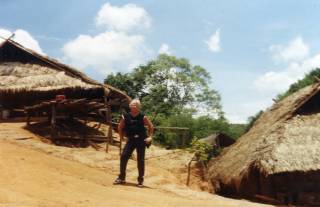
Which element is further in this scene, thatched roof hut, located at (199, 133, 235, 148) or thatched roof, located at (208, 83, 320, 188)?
thatched roof hut, located at (199, 133, 235, 148)

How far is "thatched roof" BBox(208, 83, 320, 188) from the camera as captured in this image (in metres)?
11.6

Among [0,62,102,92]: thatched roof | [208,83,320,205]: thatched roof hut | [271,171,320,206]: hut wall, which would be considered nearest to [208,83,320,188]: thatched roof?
[208,83,320,205]: thatched roof hut

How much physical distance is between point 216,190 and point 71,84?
6.95 m

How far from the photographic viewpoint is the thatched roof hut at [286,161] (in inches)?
459

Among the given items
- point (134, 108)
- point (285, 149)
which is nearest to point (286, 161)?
point (285, 149)

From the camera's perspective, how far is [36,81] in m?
17.0

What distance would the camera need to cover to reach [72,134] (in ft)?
51.4

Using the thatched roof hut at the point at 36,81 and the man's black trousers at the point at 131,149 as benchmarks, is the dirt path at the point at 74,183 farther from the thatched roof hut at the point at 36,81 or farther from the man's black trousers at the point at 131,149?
the thatched roof hut at the point at 36,81

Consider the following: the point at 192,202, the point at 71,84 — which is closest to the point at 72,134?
the point at 71,84

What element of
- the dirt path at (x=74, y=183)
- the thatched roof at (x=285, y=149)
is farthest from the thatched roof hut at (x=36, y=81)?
the thatched roof at (x=285, y=149)

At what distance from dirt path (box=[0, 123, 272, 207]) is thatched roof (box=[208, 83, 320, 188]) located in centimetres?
233

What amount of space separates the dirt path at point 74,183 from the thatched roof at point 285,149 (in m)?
2.33

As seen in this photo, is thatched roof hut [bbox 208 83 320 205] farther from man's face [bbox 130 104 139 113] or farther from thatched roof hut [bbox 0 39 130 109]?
thatched roof hut [bbox 0 39 130 109]

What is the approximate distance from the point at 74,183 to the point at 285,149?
6.57 m
